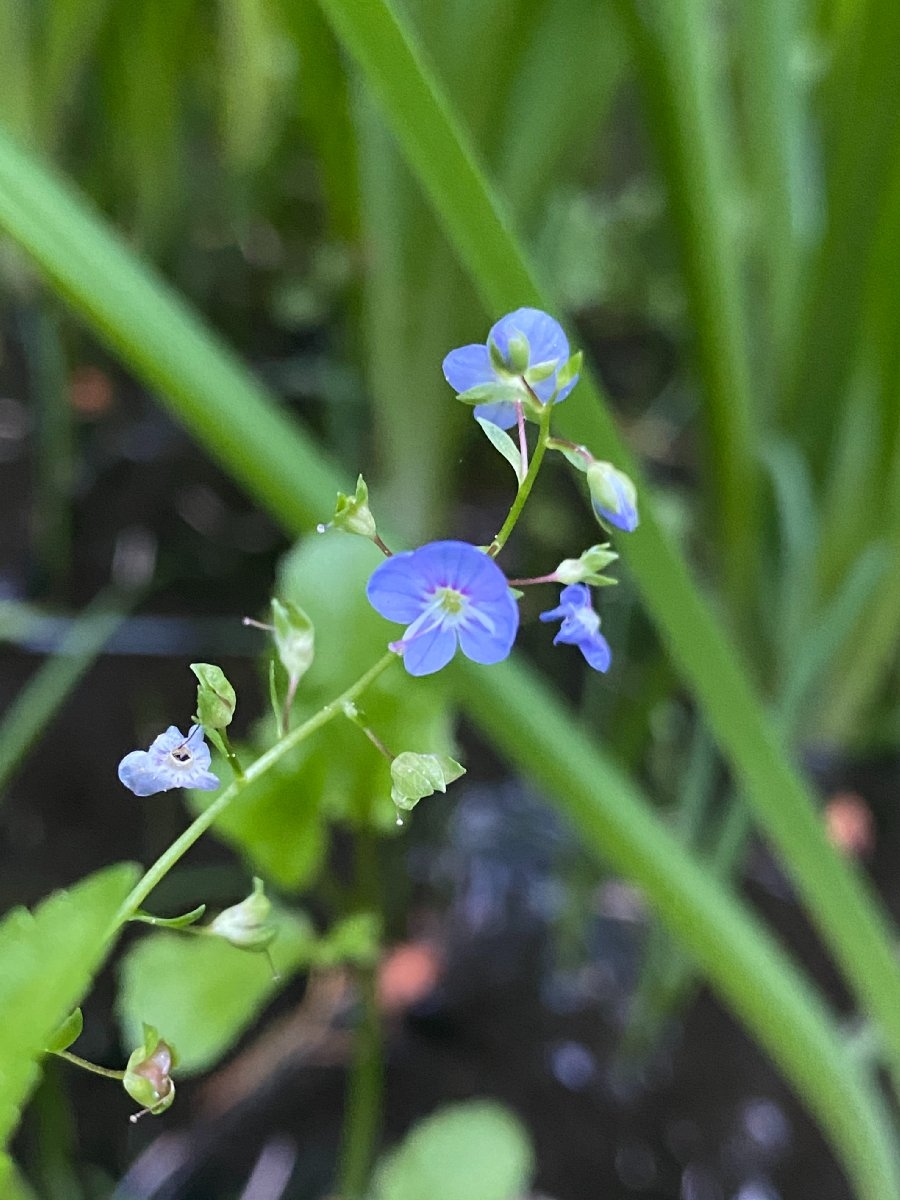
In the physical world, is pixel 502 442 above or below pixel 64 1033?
above

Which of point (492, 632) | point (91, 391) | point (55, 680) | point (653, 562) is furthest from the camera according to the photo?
point (91, 391)

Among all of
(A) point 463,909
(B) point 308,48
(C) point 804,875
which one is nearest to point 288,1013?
(A) point 463,909

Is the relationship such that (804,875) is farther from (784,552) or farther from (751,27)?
(751,27)

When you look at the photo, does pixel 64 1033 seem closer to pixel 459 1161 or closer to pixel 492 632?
pixel 492 632

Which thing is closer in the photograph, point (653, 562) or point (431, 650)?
point (431, 650)

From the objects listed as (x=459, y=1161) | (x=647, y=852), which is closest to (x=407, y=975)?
(x=459, y=1161)

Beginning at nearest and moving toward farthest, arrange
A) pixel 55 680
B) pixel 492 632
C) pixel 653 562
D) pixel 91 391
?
pixel 492 632, pixel 653 562, pixel 55 680, pixel 91 391

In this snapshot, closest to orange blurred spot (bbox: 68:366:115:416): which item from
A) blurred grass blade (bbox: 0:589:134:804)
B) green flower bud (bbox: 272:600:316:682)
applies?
blurred grass blade (bbox: 0:589:134:804)
